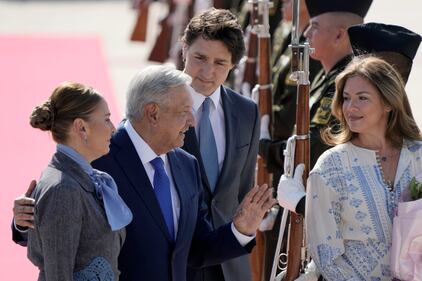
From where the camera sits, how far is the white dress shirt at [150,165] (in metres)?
3.63

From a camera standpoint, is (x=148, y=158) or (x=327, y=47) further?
(x=327, y=47)

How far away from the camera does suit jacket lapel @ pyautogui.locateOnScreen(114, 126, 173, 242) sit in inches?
142

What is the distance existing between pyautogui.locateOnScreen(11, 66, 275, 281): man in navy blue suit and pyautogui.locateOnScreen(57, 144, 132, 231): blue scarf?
17 cm

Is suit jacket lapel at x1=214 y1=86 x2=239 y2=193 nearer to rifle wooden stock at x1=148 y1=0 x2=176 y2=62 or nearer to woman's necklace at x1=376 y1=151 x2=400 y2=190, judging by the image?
woman's necklace at x1=376 y1=151 x2=400 y2=190

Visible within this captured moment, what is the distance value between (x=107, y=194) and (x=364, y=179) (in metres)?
0.84

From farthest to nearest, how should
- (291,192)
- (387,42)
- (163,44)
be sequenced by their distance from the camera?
(163,44), (387,42), (291,192)

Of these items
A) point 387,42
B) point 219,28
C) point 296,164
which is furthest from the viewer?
point 219,28

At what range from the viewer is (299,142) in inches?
156

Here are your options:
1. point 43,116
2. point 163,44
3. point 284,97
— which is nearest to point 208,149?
point 43,116

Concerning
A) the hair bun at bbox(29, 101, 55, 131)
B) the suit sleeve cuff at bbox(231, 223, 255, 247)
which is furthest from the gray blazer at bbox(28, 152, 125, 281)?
the suit sleeve cuff at bbox(231, 223, 255, 247)

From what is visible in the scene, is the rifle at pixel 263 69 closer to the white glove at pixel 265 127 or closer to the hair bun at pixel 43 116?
the white glove at pixel 265 127

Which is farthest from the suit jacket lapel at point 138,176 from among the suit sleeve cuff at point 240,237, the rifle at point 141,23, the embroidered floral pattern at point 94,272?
the rifle at point 141,23

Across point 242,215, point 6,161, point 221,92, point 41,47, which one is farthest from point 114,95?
point 242,215

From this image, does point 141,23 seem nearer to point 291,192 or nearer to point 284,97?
point 284,97
